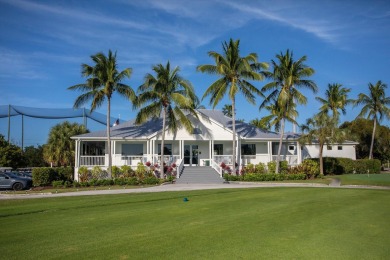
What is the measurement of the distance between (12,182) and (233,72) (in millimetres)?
19831

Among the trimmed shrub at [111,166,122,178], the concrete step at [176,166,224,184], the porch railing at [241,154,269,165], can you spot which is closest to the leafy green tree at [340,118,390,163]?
the porch railing at [241,154,269,165]

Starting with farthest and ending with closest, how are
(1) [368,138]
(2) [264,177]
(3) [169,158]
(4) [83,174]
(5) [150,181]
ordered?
1. (1) [368,138]
2. (3) [169,158]
3. (4) [83,174]
4. (2) [264,177]
5. (5) [150,181]

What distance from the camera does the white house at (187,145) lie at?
102ft

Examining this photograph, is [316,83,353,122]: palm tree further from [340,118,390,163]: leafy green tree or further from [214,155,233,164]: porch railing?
[214,155,233,164]: porch railing

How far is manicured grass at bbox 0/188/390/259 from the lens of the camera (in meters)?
6.20

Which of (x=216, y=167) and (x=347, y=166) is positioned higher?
(x=216, y=167)

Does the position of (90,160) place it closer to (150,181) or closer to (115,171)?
(115,171)

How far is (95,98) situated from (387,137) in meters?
42.2

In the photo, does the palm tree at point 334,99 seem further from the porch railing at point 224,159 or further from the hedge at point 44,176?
the hedge at point 44,176

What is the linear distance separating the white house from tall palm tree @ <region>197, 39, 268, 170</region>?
2.86m

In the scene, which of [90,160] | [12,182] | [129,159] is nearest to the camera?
[12,182]

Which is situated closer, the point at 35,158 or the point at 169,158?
the point at 169,158

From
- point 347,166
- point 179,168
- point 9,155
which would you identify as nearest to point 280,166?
point 179,168

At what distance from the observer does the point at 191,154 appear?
34.1 m
